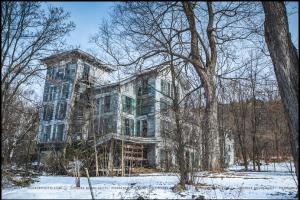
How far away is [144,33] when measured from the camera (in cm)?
1469

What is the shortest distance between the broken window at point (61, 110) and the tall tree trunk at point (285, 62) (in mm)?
27673

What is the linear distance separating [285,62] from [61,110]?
28600 millimetres

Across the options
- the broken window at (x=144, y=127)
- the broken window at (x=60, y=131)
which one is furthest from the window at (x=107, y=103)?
the broken window at (x=60, y=131)

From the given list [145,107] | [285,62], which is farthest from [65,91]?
[285,62]

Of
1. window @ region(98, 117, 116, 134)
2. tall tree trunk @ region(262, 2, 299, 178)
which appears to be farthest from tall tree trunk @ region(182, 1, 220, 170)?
window @ region(98, 117, 116, 134)

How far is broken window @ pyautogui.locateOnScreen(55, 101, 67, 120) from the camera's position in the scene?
104 ft

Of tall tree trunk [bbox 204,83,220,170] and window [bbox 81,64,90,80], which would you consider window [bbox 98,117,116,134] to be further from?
→ tall tree trunk [bbox 204,83,220,170]

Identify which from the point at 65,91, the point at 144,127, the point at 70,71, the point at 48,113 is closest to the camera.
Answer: the point at 144,127

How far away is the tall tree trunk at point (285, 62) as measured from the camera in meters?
5.68

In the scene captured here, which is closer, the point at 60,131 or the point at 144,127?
the point at 144,127

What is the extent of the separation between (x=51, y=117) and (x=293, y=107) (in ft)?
98.1

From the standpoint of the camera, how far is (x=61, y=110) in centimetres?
3186

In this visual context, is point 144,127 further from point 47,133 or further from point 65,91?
point 47,133

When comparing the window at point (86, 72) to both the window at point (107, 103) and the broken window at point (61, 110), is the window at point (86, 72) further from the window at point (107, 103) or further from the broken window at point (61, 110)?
the window at point (107, 103)
